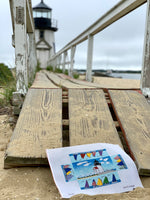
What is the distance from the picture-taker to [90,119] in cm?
189

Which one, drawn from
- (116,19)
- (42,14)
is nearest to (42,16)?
(42,14)

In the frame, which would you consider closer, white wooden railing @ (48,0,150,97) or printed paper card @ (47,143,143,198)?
printed paper card @ (47,143,143,198)

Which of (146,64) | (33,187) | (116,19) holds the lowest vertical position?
(33,187)

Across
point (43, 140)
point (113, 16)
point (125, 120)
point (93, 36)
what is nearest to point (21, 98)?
point (43, 140)

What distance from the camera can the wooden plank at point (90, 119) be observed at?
1659 millimetres

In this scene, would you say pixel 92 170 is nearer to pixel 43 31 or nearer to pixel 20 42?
pixel 20 42

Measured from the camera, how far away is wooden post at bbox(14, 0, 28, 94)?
8.13ft

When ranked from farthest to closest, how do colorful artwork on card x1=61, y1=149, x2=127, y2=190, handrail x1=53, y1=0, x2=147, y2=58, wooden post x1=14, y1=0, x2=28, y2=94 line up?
handrail x1=53, y1=0, x2=147, y2=58 → wooden post x1=14, y1=0, x2=28, y2=94 → colorful artwork on card x1=61, y1=149, x2=127, y2=190

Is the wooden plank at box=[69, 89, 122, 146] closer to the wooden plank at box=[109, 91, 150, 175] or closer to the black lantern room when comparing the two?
the wooden plank at box=[109, 91, 150, 175]

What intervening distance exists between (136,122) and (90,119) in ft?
1.38

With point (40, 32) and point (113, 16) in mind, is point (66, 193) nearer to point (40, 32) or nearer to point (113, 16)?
point (113, 16)

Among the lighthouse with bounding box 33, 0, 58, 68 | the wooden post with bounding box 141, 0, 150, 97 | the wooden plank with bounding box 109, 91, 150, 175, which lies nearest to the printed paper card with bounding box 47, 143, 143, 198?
the wooden plank with bounding box 109, 91, 150, 175

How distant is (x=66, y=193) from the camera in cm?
119

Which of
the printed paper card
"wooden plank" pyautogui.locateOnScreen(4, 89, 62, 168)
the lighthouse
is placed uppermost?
the lighthouse
